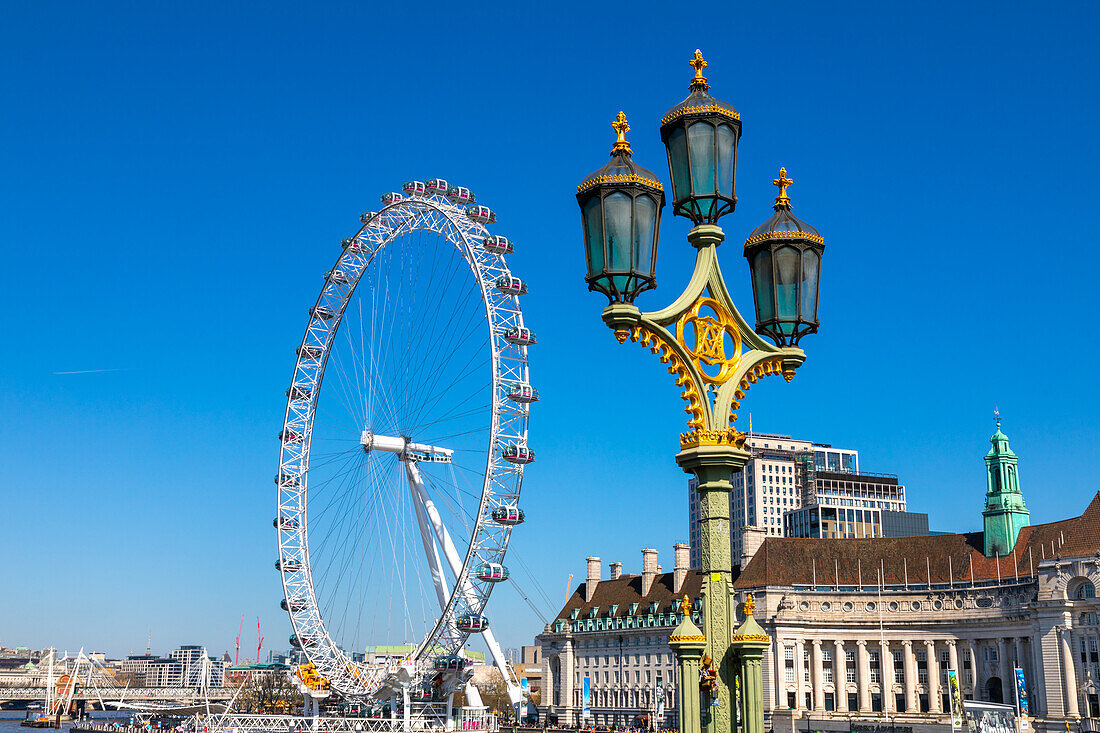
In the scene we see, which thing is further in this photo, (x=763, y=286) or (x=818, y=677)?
(x=818, y=677)

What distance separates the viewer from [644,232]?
10828mm

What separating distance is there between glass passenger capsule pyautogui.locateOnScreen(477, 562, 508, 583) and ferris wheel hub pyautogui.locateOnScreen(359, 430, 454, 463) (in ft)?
24.6

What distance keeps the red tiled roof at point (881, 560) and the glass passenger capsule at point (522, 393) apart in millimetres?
39929

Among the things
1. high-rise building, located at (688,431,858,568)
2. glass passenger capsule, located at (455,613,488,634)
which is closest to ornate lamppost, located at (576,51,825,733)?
glass passenger capsule, located at (455,613,488,634)

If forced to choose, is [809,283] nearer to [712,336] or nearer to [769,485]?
[712,336]

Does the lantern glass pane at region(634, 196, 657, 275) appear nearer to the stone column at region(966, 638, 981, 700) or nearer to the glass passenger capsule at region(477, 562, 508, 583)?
the glass passenger capsule at region(477, 562, 508, 583)

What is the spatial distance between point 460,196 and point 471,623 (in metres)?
27.5

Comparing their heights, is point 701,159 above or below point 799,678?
above

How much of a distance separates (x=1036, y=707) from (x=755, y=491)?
9585cm

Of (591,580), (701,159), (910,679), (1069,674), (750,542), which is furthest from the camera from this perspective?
(591,580)

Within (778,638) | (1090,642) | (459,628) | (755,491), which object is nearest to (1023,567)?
(1090,642)

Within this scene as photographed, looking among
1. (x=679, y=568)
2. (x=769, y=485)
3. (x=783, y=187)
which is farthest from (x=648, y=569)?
(x=783, y=187)

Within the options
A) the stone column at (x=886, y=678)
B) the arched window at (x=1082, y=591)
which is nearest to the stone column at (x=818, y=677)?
the stone column at (x=886, y=678)

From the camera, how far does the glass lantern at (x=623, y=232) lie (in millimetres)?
10719
